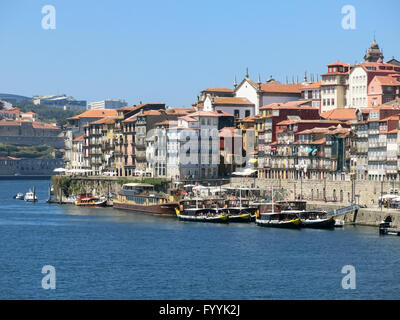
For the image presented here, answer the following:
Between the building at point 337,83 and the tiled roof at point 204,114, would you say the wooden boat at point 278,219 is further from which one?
the building at point 337,83

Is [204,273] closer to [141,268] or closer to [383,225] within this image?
[141,268]

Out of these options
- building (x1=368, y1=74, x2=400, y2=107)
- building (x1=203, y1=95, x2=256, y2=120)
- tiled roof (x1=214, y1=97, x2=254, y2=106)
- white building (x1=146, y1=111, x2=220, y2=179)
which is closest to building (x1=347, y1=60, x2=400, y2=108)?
building (x1=368, y1=74, x2=400, y2=107)

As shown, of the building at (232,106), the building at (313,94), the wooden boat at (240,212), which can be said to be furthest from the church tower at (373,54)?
the wooden boat at (240,212)

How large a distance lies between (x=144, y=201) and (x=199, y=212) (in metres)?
20.5

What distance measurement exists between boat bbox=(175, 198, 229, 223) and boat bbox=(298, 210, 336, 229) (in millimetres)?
11472

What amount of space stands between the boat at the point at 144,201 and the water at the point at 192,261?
50.9 ft

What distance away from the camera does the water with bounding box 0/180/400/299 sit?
68.9 meters

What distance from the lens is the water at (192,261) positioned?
6888 centimetres

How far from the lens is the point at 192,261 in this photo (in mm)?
82812

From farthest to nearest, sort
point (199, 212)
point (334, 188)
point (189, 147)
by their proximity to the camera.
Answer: point (189, 147)
point (199, 212)
point (334, 188)

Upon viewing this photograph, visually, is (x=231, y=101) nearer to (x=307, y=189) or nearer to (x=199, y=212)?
(x=307, y=189)

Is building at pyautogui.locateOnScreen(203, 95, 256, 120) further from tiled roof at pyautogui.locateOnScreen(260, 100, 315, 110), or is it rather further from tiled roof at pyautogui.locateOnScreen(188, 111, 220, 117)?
tiled roof at pyautogui.locateOnScreen(188, 111, 220, 117)

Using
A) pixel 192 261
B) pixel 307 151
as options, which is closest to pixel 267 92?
pixel 307 151

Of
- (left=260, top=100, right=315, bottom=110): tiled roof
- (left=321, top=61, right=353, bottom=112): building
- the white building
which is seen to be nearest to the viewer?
(left=260, top=100, right=315, bottom=110): tiled roof
